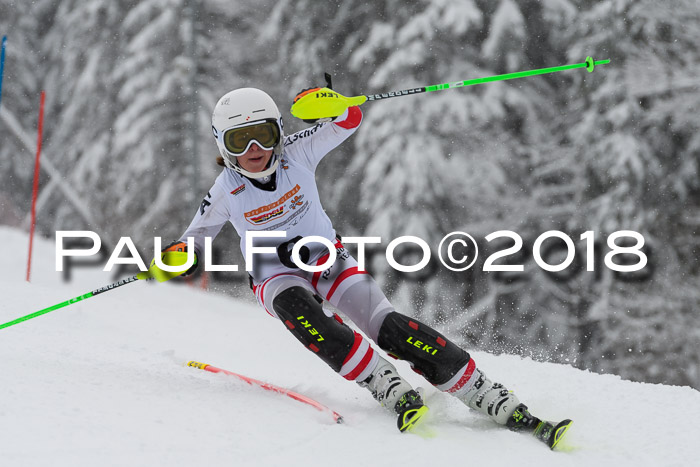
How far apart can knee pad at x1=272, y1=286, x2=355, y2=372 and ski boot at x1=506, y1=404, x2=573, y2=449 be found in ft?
2.85

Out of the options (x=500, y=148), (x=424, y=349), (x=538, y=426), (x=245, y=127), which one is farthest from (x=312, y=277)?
(x=500, y=148)

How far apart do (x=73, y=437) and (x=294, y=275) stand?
4.97 feet

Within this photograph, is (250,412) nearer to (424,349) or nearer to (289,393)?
(289,393)

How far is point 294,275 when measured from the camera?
4.09 metres

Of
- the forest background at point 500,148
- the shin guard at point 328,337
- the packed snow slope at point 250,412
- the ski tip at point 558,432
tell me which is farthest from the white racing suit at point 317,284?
the forest background at point 500,148

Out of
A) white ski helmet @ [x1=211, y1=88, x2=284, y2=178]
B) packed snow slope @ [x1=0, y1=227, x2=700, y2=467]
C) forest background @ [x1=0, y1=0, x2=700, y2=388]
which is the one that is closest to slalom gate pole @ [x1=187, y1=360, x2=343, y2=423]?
packed snow slope @ [x1=0, y1=227, x2=700, y2=467]

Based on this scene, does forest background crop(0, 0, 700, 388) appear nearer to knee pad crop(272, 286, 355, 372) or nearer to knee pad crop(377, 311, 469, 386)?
knee pad crop(377, 311, 469, 386)

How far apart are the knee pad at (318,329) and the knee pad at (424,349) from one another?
231 millimetres

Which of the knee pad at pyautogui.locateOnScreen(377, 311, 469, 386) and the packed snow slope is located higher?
the knee pad at pyautogui.locateOnScreen(377, 311, 469, 386)

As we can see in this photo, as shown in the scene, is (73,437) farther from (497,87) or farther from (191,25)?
(191,25)

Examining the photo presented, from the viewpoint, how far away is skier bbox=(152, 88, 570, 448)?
12.1 ft

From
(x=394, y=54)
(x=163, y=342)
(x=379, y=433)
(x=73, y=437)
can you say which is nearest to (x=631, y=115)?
(x=394, y=54)

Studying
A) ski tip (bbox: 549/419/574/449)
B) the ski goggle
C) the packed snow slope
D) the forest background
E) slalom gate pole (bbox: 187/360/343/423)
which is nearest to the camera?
the packed snow slope

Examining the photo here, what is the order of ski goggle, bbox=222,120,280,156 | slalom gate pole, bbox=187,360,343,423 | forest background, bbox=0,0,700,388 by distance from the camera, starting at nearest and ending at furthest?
1. slalom gate pole, bbox=187,360,343,423
2. ski goggle, bbox=222,120,280,156
3. forest background, bbox=0,0,700,388
